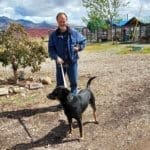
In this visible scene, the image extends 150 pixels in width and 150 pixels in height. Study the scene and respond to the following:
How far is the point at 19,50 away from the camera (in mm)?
13352

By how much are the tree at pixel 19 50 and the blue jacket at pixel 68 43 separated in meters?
3.67

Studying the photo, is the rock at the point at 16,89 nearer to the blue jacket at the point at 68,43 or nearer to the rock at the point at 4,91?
the rock at the point at 4,91

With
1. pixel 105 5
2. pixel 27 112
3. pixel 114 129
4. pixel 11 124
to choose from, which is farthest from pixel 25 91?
pixel 105 5

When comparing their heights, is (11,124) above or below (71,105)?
below

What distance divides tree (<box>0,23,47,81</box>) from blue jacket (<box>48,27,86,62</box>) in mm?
3672

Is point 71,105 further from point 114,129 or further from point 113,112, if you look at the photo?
point 113,112


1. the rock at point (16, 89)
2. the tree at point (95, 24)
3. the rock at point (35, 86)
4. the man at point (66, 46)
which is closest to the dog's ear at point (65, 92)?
the man at point (66, 46)

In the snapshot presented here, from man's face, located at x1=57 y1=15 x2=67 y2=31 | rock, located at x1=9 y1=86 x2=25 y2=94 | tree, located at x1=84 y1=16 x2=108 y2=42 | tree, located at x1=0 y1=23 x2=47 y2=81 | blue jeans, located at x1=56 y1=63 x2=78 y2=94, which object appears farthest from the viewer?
tree, located at x1=84 y1=16 x2=108 y2=42

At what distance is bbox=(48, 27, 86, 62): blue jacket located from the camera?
9695 mm

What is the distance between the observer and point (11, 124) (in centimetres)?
967

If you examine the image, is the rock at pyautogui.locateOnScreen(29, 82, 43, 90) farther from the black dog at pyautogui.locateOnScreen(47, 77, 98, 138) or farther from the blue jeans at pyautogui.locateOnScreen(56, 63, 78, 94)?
the black dog at pyautogui.locateOnScreen(47, 77, 98, 138)

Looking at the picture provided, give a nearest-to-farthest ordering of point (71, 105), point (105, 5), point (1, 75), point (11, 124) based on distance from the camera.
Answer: point (71, 105) < point (11, 124) < point (1, 75) < point (105, 5)

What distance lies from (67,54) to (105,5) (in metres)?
48.8

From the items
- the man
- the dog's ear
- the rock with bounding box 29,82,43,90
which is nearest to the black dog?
the dog's ear
